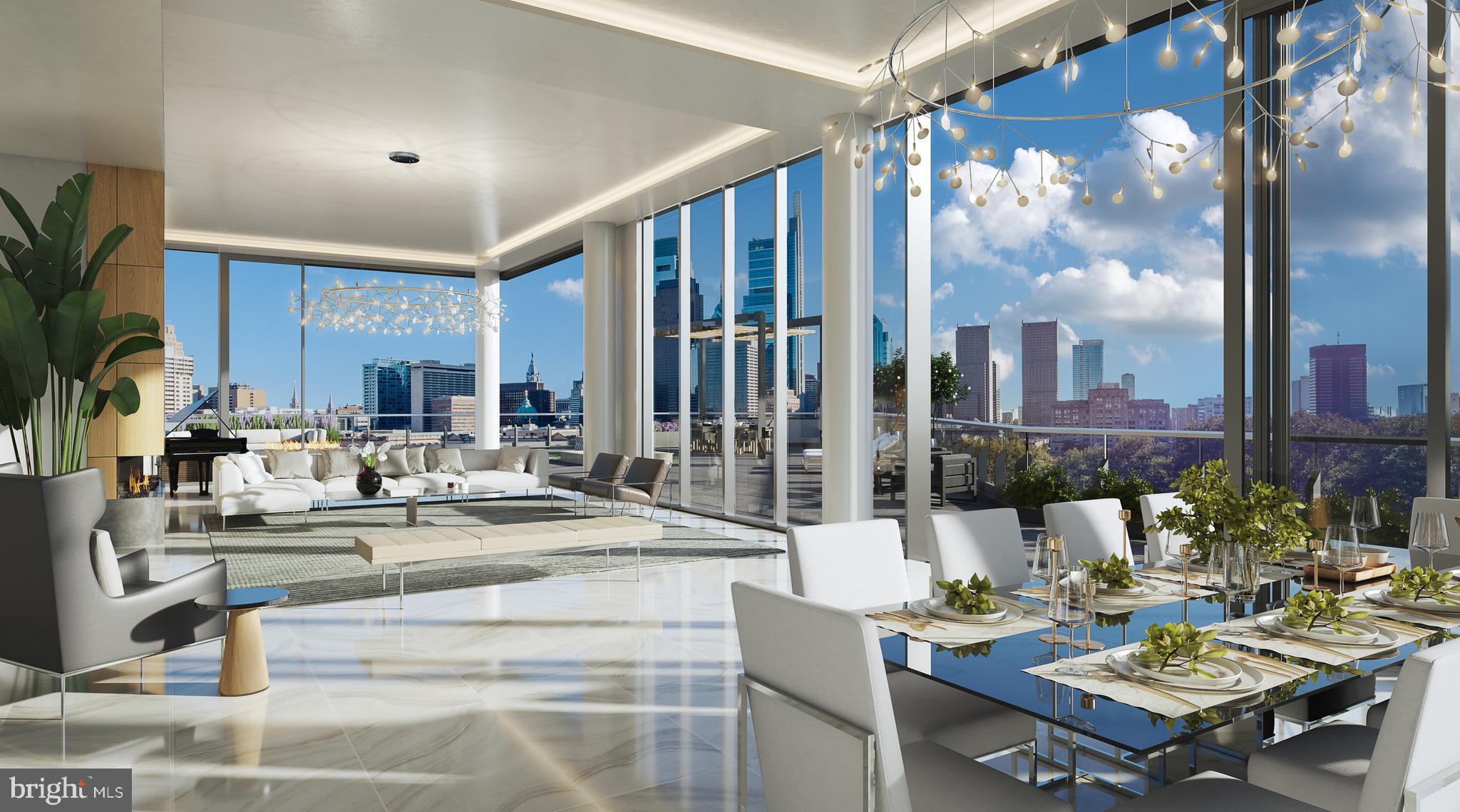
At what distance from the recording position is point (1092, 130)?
6.45m

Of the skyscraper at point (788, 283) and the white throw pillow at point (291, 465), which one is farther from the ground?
the skyscraper at point (788, 283)

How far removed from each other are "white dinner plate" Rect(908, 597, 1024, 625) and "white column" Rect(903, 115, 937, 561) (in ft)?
13.8

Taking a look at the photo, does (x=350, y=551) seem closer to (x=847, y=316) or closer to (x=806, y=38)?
(x=847, y=316)

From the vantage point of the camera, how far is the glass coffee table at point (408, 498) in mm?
8438

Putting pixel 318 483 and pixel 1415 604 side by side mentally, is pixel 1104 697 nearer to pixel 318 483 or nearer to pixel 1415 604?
pixel 1415 604

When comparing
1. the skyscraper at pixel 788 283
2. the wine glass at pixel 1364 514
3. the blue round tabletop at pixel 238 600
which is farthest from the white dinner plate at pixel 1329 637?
the skyscraper at pixel 788 283

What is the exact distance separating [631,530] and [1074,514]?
10.7ft

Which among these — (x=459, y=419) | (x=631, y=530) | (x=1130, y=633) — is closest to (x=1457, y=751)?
(x=1130, y=633)

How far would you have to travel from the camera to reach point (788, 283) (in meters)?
8.48

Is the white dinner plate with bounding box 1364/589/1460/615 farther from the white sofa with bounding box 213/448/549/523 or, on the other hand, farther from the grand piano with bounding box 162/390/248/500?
the grand piano with bounding box 162/390/248/500

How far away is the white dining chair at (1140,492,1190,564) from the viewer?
369 centimetres

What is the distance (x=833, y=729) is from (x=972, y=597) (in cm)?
78

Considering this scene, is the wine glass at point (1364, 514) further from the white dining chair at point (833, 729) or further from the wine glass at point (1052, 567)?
the white dining chair at point (833, 729)

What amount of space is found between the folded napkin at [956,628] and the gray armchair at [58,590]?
2.95 metres
